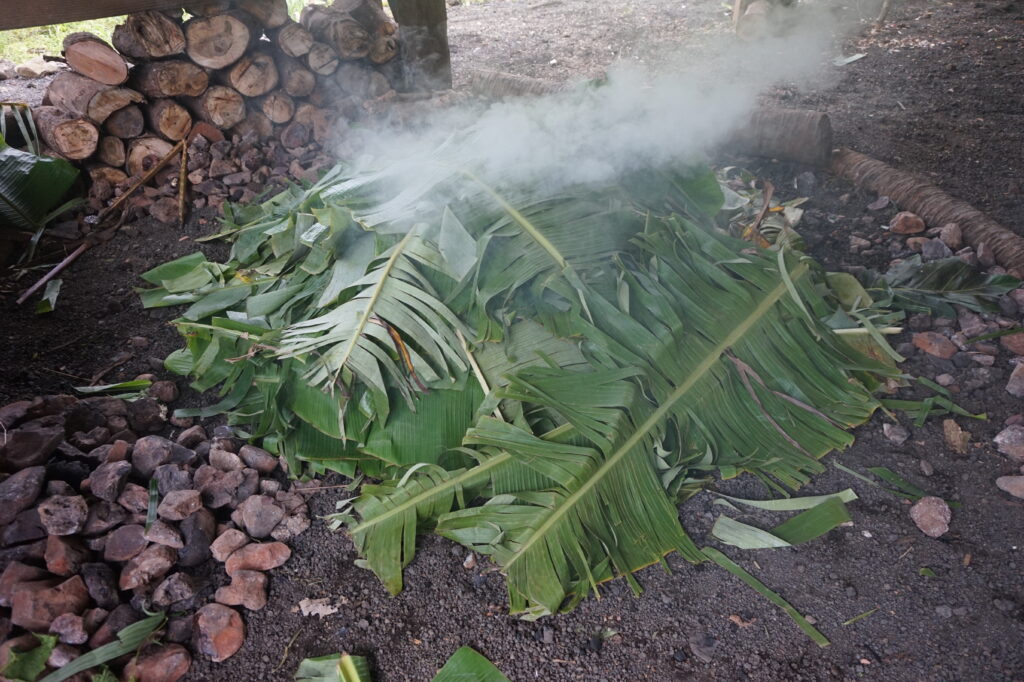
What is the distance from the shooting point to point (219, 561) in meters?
1.77

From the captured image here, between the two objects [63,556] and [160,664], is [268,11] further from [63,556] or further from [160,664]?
[160,664]

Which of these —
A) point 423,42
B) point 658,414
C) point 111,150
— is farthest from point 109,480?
point 423,42

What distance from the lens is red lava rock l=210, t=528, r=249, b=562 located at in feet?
5.77

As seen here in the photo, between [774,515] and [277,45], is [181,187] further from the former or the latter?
[774,515]

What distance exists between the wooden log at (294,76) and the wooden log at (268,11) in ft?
0.59

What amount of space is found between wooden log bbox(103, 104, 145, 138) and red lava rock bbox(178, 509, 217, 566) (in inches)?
101

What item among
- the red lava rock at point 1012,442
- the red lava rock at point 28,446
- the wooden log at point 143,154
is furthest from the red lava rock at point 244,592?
the wooden log at point 143,154

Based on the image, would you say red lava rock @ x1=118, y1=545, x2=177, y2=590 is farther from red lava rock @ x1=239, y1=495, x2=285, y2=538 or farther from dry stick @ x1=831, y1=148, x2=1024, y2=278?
dry stick @ x1=831, y1=148, x2=1024, y2=278

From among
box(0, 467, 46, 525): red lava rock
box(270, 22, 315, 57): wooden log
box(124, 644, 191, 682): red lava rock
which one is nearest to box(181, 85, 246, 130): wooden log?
box(270, 22, 315, 57): wooden log

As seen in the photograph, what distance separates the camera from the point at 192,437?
2088mm

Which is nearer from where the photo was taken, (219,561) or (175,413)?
(219,561)

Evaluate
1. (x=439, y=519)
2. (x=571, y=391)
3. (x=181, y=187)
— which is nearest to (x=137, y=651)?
(x=439, y=519)

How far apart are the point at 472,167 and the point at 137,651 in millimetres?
1758

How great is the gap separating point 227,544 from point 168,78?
8.88ft
